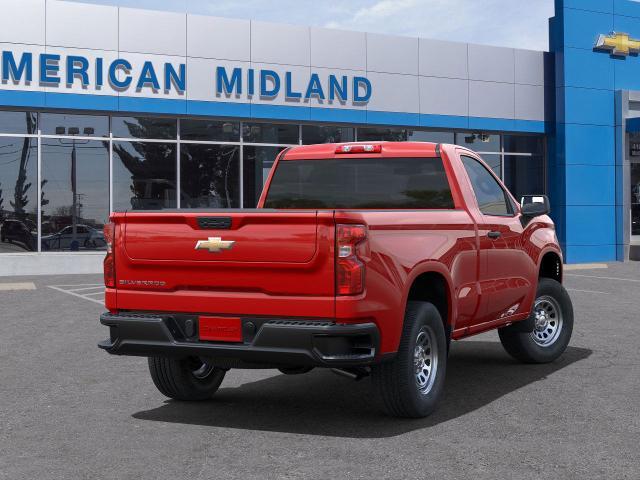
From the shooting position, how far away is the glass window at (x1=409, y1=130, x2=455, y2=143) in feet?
84.5

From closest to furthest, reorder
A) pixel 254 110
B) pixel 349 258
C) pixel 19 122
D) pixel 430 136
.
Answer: pixel 349 258, pixel 19 122, pixel 254 110, pixel 430 136

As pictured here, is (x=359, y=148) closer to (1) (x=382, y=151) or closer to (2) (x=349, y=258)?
(1) (x=382, y=151)

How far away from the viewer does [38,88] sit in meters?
20.8

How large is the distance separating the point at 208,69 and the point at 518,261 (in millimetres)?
15969

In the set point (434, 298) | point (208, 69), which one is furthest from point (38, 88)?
point (434, 298)

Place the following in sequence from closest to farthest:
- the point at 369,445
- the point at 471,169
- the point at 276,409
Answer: the point at 369,445
the point at 276,409
the point at 471,169

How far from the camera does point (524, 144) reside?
89.9 feet

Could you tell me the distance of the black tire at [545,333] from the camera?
333 inches

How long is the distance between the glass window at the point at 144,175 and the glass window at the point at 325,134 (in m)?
3.76

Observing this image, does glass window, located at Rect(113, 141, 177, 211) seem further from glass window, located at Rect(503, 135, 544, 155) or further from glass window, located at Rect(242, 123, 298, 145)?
glass window, located at Rect(503, 135, 544, 155)

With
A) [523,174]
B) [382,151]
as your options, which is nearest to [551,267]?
[382,151]

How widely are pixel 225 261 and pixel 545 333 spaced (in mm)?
4173

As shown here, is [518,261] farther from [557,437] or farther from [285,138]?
[285,138]

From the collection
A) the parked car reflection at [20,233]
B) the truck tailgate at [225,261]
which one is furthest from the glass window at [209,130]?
the truck tailgate at [225,261]
